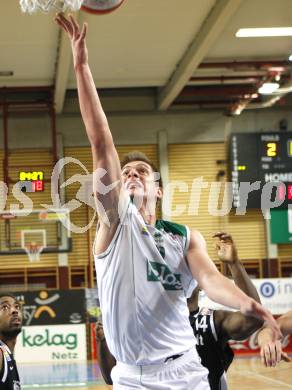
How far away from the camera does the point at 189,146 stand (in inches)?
821

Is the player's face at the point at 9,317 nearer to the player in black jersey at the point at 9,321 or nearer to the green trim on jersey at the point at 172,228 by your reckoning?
the player in black jersey at the point at 9,321

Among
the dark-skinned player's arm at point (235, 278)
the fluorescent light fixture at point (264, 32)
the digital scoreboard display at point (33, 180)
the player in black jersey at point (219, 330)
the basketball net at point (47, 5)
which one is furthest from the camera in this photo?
the digital scoreboard display at point (33, 180)

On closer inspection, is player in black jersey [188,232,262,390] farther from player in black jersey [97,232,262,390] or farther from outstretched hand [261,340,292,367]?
outstretched hand [261,340,292,367]

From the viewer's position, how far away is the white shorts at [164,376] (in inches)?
141

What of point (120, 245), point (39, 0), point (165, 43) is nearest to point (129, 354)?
point (120, 245)

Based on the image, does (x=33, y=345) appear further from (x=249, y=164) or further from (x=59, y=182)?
(x=249, y=164)

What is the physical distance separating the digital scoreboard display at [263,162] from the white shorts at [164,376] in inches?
582

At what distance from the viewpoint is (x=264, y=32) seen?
15.4m

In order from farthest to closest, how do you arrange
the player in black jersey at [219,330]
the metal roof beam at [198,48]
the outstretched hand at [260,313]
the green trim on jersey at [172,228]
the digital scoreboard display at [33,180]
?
the digital scoreboard display at [33,180] → the metal roof beam at [198,48] → the player in black jersey at [219,330] → the green trim on jersey at [172,228] → the outstretched hand at [260,313]

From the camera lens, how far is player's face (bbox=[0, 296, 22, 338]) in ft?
20.3

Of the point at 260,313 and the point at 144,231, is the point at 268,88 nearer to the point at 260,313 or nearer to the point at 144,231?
the point at 144,231

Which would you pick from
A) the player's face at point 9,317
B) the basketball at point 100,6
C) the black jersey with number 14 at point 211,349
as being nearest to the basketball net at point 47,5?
the basketball at point 100,6

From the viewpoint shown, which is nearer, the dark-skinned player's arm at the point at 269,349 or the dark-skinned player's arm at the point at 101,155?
the dark-skinned player's arm at the point at 269,349

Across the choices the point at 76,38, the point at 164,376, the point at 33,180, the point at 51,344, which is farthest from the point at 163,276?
the point at 33,180
